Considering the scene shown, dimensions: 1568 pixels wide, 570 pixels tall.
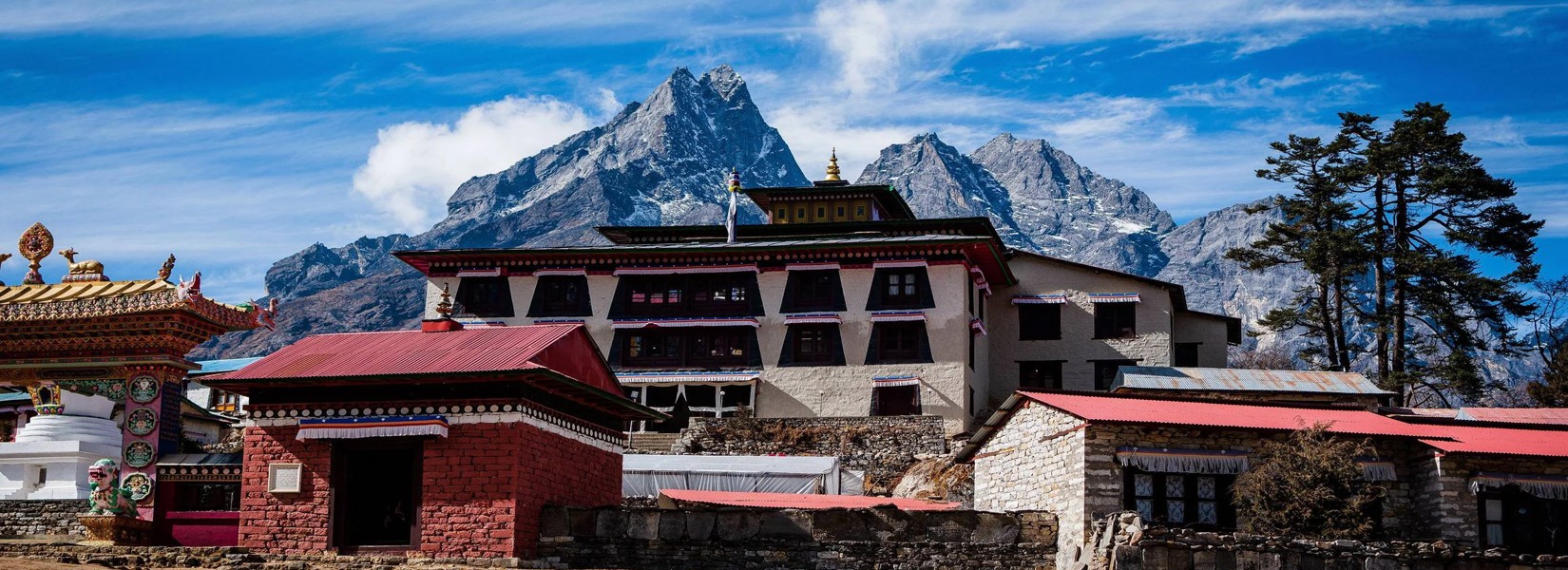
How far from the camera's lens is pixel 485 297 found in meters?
55.8

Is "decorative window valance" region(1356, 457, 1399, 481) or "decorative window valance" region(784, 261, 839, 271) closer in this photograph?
"decorative window valance" region(1356, 457, 1399, 481)

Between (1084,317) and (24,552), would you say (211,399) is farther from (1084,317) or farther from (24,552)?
(24,552)

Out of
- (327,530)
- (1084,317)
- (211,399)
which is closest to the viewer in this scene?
(327,530)

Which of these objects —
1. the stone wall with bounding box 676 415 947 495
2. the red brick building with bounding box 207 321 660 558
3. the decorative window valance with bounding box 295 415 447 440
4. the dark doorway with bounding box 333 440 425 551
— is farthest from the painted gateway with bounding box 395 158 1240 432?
the decorative window valance with bounding box 295 415 447 440

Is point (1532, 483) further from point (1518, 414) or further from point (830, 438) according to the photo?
point (830, 438)

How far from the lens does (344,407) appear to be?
25.6 m

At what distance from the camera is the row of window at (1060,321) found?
5669 cm

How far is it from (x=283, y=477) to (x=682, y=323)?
28491mm

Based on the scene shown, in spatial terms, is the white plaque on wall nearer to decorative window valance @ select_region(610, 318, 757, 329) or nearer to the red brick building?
the red brick building

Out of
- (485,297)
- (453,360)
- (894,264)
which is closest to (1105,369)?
(894,264)

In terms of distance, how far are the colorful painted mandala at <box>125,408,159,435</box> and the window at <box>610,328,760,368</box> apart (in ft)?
81.6

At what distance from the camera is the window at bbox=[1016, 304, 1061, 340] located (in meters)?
57.4

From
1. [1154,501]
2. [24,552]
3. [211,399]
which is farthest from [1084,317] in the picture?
[24,552]

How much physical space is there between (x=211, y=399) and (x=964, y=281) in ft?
100
